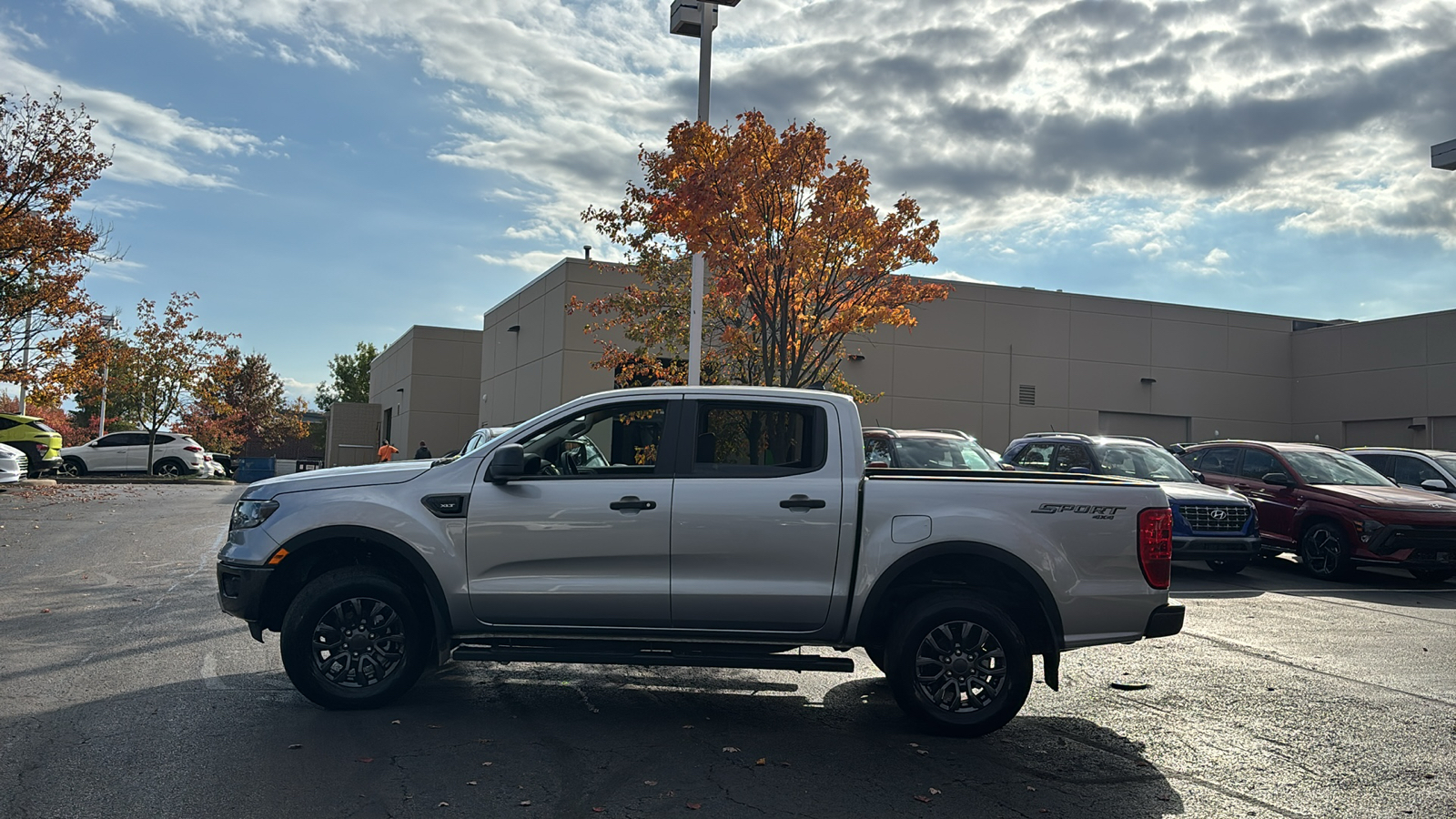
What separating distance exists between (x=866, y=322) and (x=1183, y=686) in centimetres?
847

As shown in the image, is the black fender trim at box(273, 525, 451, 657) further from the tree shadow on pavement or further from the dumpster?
the dumpster

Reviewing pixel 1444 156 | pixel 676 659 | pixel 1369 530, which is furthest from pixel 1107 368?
pixel 676 659

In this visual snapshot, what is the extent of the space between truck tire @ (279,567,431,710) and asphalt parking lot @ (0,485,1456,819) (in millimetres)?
149

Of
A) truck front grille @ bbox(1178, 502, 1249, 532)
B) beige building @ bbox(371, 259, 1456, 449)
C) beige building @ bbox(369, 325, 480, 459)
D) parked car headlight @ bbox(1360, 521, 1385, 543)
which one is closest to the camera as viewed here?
truck front grille @ bbox(1178, 502, 1249, 532)

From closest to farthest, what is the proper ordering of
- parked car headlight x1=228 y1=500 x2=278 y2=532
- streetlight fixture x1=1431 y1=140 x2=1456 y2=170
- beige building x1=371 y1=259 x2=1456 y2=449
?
parked car headlight x1=228 y1=500 x2=278 y2=532
streetlight fixture x1=1431 y1=140 x2=1456 y2=170
beige building x1=371 y1=259 x2=1456 y2=449

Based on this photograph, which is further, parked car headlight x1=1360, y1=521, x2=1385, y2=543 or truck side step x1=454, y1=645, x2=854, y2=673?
parked car headlight x1=1360, y1=521, x2=1385, y2=543

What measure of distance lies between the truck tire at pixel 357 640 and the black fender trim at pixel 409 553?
16 centimetres

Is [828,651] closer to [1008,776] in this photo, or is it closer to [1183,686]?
[1183,686]

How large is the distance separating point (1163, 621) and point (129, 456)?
36.8m

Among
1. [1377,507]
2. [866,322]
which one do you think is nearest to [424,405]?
[866,322]

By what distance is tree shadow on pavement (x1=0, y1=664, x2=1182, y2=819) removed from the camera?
15.9 ft

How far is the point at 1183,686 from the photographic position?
25.3ft

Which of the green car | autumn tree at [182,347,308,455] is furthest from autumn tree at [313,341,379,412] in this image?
the green car

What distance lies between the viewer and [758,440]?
21.9 feet
